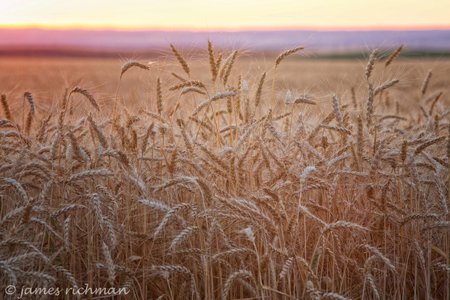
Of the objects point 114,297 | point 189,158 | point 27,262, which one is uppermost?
point 189,158

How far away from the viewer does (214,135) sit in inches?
153

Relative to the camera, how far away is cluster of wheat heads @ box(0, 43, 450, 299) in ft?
9.67

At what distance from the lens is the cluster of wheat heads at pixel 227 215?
9.67 feet

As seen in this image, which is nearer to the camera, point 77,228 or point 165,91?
point 77,228

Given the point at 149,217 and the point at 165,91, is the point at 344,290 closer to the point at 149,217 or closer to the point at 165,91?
the point at 149,217

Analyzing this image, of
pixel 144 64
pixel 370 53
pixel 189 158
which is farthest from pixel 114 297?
pixel 370 53

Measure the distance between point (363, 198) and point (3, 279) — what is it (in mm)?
2022

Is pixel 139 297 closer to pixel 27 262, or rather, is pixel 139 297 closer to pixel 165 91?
pixel 27 262

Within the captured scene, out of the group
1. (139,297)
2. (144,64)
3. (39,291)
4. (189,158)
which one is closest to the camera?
(39,291)

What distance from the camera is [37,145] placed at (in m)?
3.78

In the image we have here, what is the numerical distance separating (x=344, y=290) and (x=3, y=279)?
5.68ft

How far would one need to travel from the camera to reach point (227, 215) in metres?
2.81

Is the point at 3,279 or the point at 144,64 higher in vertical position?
the point at 144,64

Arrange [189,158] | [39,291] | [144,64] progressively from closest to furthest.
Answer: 1. [39,291]
2. [189,158]
3. [144,64]
